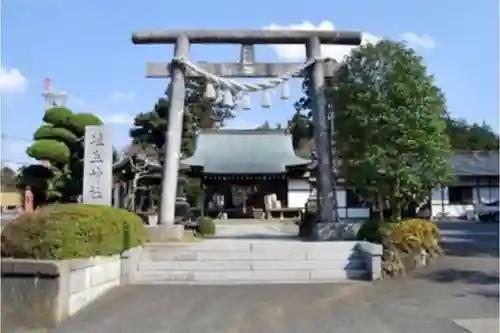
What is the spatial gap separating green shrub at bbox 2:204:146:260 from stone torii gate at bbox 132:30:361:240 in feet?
23.1

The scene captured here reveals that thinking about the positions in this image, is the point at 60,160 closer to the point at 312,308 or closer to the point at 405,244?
the point at 405,244

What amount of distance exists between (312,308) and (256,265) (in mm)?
3242

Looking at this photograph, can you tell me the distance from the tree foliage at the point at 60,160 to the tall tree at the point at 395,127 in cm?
1397

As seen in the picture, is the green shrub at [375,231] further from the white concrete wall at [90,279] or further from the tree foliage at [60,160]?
the tree foliage at [60,160]

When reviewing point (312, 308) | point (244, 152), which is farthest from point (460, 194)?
point (312, 308)

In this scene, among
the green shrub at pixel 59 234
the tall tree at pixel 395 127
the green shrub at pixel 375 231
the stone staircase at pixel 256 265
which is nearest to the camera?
the green shrub at pixel 59 234

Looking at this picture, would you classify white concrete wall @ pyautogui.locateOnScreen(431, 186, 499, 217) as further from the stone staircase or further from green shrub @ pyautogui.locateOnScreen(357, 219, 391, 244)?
the stone staircase

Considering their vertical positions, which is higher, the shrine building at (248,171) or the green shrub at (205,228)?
the shrine building at (248,171)

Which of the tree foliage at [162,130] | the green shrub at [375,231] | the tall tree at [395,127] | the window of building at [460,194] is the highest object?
the tree foliage at [162,130]

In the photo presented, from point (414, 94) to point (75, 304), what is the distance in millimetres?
8717

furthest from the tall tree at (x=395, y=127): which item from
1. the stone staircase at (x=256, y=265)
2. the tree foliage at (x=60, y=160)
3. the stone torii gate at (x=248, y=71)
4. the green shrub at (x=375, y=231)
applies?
the tree foliage at (x=60, y=160)

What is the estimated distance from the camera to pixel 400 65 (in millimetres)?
13328

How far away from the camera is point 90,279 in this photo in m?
8.20

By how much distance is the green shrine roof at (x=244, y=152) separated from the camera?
34438 millimetres
